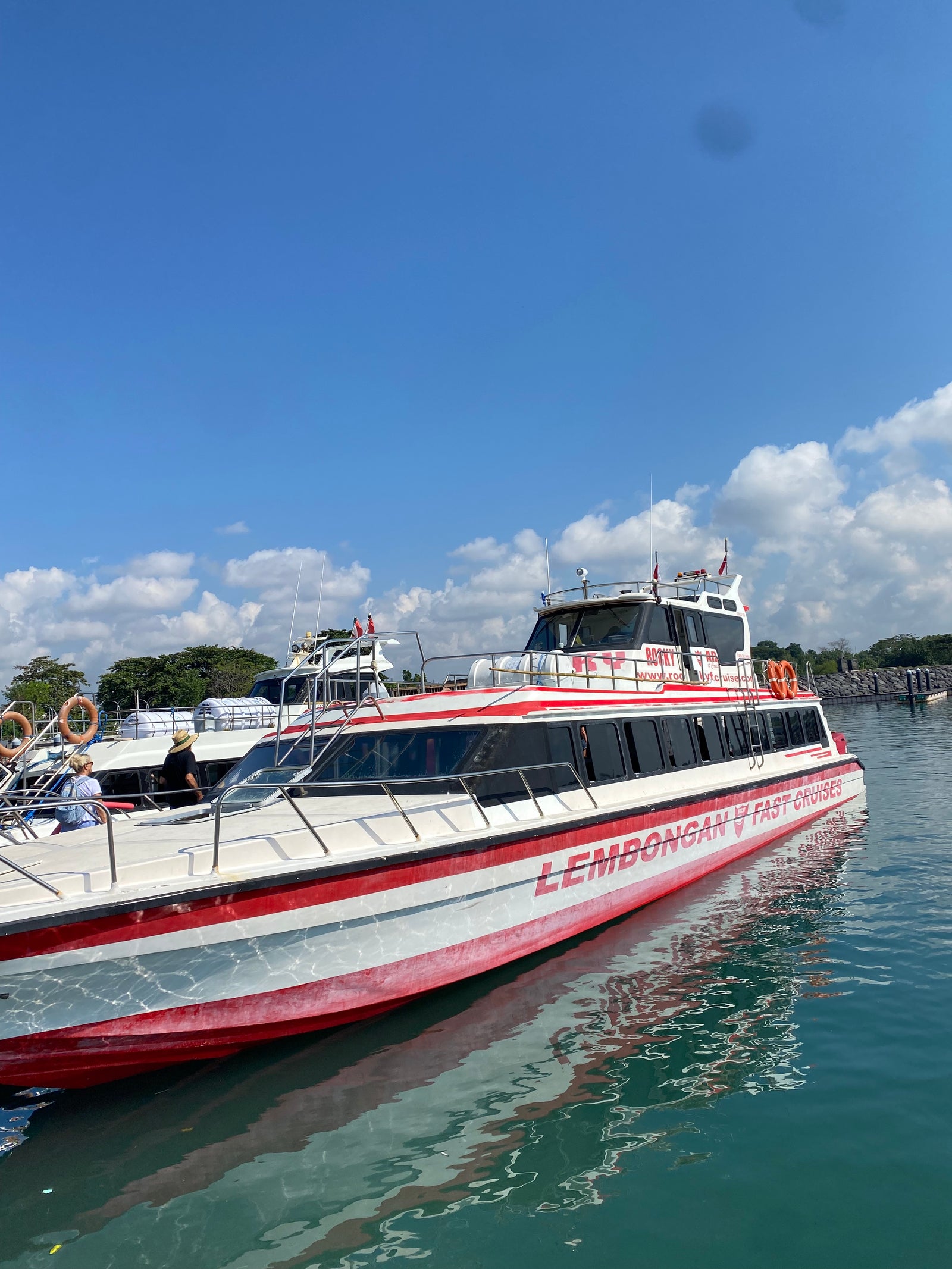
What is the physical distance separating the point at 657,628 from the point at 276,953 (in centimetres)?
Answer: 776

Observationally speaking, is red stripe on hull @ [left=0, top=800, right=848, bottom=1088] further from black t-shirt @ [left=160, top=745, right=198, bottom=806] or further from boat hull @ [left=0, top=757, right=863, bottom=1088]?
black t-shirt @ [left=160, top=745, right=198, bottom=806]

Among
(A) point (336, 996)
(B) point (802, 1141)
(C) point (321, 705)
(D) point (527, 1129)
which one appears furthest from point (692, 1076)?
(C) point (321, 705)

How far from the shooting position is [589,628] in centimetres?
1214

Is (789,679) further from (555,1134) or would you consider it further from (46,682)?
(46,682)

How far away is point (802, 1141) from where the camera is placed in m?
4.70

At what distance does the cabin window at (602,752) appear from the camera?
9.06 meters

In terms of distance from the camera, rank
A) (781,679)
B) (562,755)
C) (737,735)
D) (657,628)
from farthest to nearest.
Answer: (781,679) → (737,735) → (657,628) → (562,755)

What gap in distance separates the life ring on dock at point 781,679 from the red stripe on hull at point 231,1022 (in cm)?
828

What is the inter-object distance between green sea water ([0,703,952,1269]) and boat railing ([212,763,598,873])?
1595mm

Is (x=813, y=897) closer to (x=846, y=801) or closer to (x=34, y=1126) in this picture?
(x=846, y=801)

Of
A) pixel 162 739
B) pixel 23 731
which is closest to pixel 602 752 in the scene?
pixel 23 731

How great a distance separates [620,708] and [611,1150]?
552cm

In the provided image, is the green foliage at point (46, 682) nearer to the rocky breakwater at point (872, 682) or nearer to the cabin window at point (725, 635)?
the cabin window at point (725, 635)

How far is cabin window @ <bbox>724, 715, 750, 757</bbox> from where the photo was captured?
1223 cm
